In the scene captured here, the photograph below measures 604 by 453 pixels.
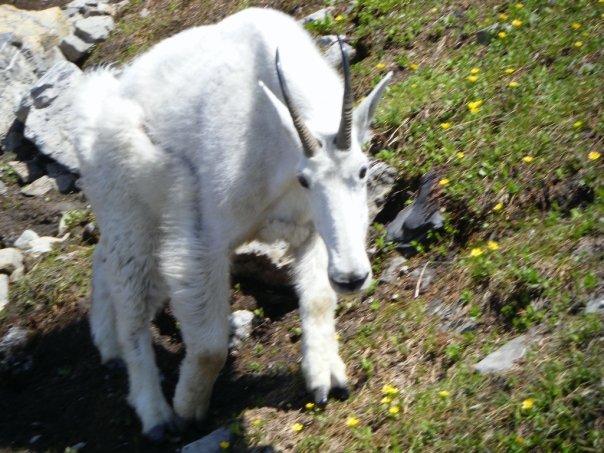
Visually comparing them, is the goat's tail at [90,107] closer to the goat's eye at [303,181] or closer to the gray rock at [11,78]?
the goat's eye at [303,181]

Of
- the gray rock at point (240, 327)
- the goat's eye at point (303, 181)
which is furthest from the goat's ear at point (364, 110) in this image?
the gray rock at point (240, 327)

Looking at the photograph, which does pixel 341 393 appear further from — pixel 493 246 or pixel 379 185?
pixel 379 185

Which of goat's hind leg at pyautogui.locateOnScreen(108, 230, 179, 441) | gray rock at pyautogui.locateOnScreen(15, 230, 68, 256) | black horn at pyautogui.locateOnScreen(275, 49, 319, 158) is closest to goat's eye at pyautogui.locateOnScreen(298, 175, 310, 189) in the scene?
black horn at pyautogui.locateOnScreen(275, 49, 319, 158)

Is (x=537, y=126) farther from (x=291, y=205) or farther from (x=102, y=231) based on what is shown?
(x=102, y=231)

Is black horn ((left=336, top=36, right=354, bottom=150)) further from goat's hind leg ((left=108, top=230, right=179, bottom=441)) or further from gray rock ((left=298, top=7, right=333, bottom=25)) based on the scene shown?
gray rock ((left=298, top=7, right=333, bottom=25))

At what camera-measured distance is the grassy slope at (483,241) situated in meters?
4.97

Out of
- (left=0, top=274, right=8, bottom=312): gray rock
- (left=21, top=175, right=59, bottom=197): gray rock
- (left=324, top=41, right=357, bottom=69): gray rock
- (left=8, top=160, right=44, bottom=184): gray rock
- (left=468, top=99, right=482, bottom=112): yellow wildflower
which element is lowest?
(left=0, top=274, right=8, bottom=312): gray rock

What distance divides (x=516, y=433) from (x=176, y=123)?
300 centimetres

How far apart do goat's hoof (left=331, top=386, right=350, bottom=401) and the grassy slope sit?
0.07 m

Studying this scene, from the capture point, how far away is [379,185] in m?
7.32

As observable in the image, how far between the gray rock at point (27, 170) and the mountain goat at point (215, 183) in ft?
8.80

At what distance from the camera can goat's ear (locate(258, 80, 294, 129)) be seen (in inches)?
218

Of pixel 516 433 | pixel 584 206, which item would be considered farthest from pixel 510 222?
pixel 516 433

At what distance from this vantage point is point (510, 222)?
6.53 meters
